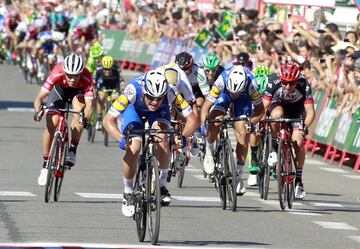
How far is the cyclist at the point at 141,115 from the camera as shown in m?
13.9

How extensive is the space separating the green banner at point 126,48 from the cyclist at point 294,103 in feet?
91.4

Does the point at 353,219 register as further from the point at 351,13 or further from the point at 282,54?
the point at 351,13

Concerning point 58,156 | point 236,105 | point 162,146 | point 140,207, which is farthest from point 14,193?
point 140,207

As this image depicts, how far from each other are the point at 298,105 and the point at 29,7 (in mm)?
33479

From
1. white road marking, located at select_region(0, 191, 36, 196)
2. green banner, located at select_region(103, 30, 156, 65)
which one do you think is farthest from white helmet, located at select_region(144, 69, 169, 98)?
green banner, located at select_region(103, 30, 156, 65)

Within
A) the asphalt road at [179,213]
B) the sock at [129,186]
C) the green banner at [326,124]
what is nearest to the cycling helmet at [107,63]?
the asphalt road at [179,213]

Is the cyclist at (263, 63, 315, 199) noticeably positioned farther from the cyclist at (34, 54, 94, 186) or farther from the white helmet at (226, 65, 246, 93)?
the cyclist at (34, 54, 94, 186)

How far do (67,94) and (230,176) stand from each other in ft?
8.38

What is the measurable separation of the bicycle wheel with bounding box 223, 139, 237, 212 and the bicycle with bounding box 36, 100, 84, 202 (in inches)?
66.8

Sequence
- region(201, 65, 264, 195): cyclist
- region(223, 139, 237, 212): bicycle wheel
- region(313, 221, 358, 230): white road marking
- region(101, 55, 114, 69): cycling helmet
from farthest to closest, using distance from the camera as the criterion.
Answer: region(101, 55, 114, 69): cycling helmet, region(201, 65, 264, 195): cyclist, region(223, 139, 237, 212): bicycle wheel, region(313, 221, 358, 230): white road marking

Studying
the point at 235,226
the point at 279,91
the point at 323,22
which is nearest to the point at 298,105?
the point at 279,91

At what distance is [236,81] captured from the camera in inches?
689

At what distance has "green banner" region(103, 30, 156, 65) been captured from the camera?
47156mm

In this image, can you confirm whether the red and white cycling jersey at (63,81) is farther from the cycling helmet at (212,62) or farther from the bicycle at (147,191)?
the bicycle at (147,191)
